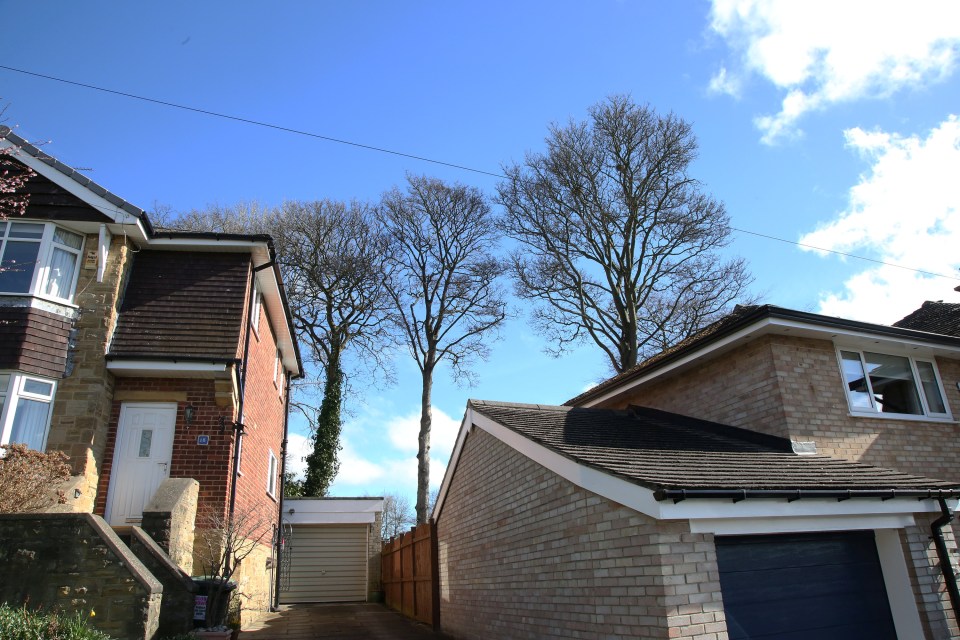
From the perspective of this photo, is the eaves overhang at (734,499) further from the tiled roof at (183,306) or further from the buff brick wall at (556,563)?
the tiled roof at (183,306)

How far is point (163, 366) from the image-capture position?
36.1ft

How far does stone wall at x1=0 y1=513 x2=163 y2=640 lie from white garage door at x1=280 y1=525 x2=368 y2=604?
1183cm

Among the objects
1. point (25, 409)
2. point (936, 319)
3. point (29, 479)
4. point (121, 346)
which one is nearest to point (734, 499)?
point (29, 479)

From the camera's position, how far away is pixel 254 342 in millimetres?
13594

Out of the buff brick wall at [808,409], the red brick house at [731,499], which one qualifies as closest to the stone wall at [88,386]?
the red brick house at [731,499]

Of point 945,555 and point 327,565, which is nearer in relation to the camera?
point 945,555

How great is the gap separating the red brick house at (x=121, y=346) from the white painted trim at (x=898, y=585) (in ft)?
31.8

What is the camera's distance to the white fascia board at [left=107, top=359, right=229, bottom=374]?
429 inches

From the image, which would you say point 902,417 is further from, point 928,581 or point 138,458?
point 138,458

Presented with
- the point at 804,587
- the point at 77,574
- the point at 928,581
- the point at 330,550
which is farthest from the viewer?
the point at 330,550

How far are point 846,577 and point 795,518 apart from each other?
147 cm

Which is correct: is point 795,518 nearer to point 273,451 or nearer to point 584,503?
point 584,503

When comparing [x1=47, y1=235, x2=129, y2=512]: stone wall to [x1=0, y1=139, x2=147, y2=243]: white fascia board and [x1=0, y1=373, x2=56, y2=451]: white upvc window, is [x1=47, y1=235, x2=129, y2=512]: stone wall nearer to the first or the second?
[x1=0, y1=373, x2=56, y2=451]: white upvc window

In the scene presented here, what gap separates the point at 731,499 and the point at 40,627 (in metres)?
7.10
